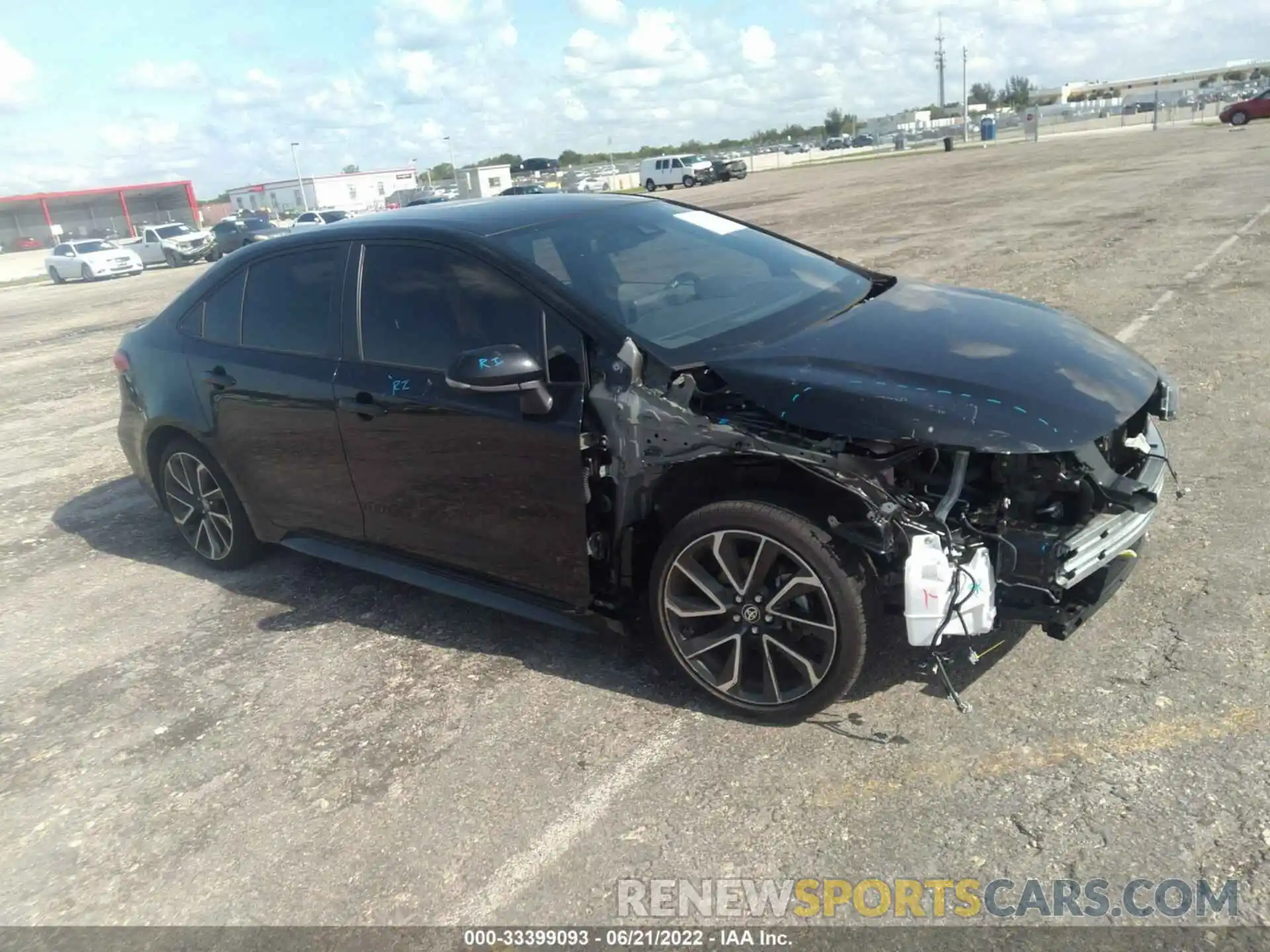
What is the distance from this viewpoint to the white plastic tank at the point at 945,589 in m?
2.94

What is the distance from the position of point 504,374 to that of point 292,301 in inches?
65.4

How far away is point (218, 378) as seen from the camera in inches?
187

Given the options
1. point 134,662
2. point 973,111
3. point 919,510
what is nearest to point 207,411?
point 134,662

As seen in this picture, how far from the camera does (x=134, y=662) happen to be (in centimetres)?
438

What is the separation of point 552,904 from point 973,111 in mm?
125735

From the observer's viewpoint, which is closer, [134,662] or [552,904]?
[552,904]

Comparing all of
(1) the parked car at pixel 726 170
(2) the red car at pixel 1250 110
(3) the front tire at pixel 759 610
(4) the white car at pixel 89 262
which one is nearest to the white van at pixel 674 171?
(1) the parked car at pixel 726 170

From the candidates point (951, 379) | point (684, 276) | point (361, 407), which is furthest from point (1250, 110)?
point (361, 407)

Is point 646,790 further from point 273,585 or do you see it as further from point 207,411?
point 207,411

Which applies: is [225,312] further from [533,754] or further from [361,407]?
[533,754]

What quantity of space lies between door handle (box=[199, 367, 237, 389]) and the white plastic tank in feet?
11.1

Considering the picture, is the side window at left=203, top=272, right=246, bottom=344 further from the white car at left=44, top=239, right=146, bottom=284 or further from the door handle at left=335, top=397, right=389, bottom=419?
the white car at left=44, top=239, right=146, bottom=284

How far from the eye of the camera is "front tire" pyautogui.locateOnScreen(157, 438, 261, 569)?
5031mm

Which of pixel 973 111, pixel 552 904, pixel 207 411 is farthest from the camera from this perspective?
pixel 973 111
